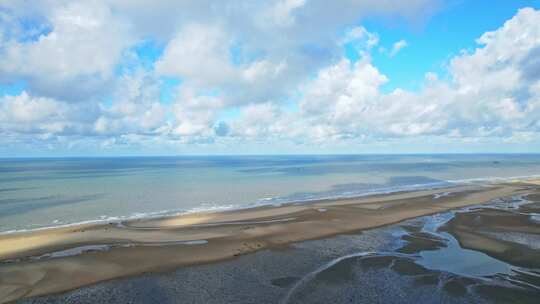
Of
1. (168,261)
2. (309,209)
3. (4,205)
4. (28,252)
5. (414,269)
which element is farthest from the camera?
(4,205)

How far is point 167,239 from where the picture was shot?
2102 centimetres

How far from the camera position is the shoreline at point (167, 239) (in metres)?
14.9

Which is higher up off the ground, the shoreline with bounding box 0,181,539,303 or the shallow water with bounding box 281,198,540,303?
the shallow water with bounding box 281,198,540,303

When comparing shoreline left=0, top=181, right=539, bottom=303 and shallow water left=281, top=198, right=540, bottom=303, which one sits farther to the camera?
shoreline left=0, top=181, right=539, bottom=303

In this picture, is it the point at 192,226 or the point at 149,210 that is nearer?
the point at 192,226

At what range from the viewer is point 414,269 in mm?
14922

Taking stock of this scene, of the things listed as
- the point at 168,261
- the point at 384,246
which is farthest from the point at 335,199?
the point at 168,261

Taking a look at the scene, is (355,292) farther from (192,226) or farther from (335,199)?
(335,199)

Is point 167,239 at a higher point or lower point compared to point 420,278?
lower

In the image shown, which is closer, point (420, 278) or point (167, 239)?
point (420, 278)

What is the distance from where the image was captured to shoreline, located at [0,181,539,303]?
1488cm

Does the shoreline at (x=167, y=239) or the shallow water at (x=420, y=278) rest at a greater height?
the shallow water at (x=420, y=278)

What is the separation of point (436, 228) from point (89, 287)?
908 inches

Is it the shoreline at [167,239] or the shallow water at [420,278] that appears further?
the shoreline at [167,239]
